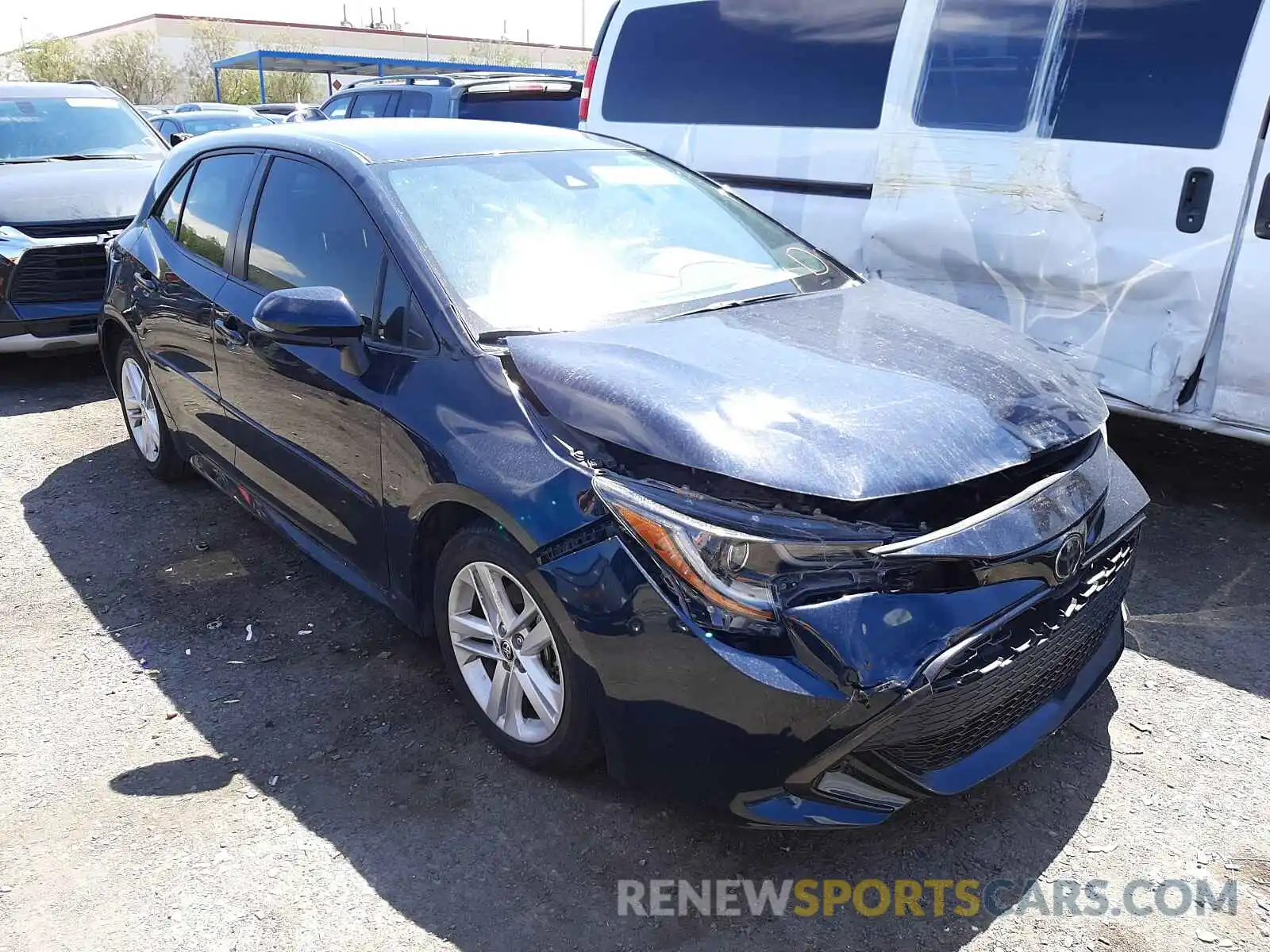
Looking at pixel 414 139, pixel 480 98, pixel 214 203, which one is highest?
pixel 414 139

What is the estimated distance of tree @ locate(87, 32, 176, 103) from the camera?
160ft

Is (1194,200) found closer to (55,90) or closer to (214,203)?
(214,203)

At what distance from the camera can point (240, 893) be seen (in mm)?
2459

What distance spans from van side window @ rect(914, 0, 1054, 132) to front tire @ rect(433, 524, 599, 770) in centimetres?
324

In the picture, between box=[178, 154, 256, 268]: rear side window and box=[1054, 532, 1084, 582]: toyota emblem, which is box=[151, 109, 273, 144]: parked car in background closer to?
box=[178, 154, 256, 268]: rear side window

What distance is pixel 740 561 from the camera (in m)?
2.21

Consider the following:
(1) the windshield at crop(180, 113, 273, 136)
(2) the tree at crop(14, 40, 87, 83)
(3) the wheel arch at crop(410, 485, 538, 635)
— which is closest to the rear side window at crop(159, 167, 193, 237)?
(3) the wheel arch at crop(410, 485, 538, 635)

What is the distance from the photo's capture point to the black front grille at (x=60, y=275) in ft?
20.7

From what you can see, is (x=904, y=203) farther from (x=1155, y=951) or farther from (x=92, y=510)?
(x=92, y=510)

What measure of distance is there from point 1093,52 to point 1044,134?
355mm

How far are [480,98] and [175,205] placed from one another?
4.31 meters

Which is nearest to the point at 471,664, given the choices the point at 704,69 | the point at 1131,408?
the point at 1131,408

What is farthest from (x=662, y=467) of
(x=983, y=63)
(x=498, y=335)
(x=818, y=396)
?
(x=983, y=63)

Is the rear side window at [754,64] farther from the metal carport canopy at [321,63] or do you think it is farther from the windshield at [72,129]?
the metal carport canopy at [321,63]
